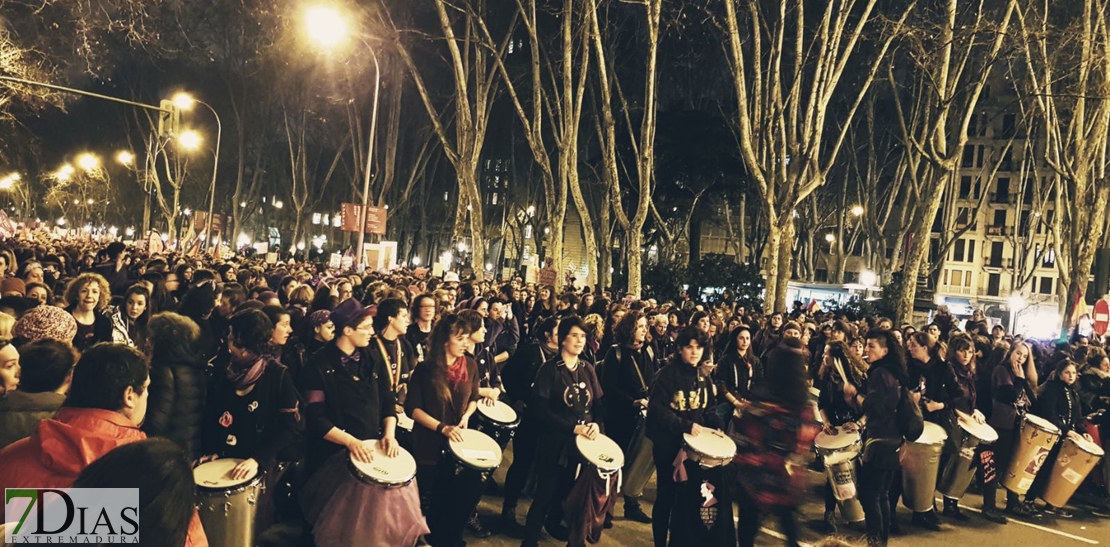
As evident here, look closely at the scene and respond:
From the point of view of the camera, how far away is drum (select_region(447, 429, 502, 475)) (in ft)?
17.6

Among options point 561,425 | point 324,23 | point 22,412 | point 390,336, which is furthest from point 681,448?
point 324,23

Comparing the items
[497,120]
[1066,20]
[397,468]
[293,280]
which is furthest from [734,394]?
[497,120]

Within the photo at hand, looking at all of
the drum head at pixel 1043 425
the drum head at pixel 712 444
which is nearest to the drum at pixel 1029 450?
the drum head at pixel 1043 425

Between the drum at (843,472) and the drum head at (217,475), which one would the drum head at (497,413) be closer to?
the drum head at (217,475)

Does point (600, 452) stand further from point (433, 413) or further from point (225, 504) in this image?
point (225, 504)

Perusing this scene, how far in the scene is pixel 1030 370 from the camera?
32.8 ft

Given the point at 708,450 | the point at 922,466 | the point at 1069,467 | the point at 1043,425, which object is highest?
the point at 708,450

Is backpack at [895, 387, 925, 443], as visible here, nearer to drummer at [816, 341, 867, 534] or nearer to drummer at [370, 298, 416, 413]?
drummer at [816, 341, 867, 534]

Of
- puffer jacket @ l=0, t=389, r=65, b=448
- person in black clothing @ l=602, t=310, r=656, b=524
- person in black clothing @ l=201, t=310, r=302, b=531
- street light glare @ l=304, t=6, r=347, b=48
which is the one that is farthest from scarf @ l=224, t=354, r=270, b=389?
street light glare @ l=304, t=6, r=347, b=48

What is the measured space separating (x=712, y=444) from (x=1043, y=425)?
4834mm

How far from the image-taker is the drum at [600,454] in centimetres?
570

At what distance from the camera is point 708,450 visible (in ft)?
18.5

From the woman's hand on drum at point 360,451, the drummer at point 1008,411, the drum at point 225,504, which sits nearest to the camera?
the drum at point 225,504

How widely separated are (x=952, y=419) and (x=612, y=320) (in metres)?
4.55
